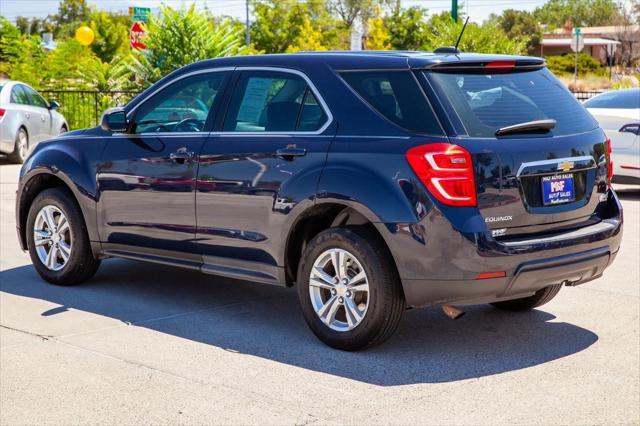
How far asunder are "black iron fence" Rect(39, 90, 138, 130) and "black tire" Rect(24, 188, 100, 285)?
57.5 ft

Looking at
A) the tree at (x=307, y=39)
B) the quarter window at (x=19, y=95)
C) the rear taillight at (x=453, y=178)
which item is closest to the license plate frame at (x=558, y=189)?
the rear taillight at (x=453, y=178)

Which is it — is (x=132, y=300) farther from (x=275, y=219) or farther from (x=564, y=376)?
(x=564, y=376)

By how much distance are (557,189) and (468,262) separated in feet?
2.62

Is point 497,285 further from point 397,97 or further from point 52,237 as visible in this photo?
point 52,237

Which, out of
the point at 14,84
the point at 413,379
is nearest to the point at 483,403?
the point at 413,379

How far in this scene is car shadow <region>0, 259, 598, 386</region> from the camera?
6.18 m

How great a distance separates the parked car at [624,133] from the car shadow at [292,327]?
24.5 ft

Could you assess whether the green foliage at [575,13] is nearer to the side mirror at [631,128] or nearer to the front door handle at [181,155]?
the side mirror at [631,128]

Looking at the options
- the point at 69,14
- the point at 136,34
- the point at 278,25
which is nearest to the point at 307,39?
the point at 278,25

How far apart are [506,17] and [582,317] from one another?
10312cm

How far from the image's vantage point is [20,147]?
20125 millimetres

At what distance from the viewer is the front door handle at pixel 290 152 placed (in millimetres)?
6598

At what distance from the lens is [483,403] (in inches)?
214

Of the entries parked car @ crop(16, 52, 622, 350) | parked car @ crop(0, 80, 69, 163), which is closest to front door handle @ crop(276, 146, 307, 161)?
parked car @ crop(16, 52, 622, 350)
